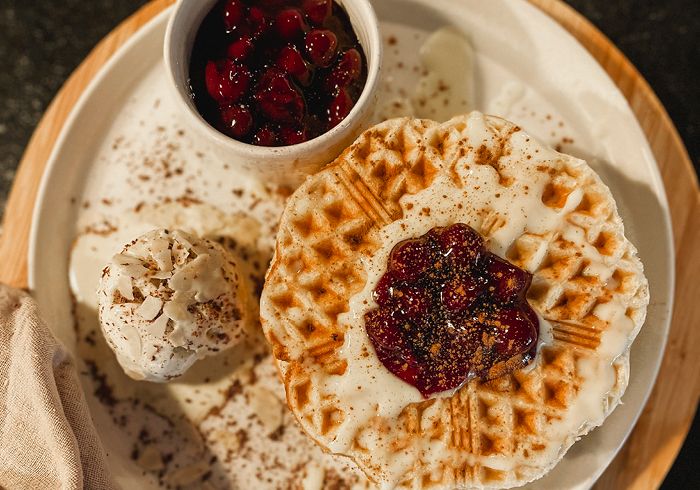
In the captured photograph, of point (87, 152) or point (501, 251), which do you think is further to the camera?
point (87, 152)

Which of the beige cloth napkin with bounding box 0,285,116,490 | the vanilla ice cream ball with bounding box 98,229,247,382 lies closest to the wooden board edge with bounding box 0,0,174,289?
the beige cloth napkin with bounding box 0,285,116,490

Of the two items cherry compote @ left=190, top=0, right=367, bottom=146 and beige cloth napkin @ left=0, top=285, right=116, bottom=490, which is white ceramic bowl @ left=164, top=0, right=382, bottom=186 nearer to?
cherry compote @ left=190, top=0, right=367, bottom=146

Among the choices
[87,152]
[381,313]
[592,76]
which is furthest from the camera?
[87,152]

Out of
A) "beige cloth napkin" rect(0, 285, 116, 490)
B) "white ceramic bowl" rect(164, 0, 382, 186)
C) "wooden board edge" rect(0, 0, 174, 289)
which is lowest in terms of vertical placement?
"beige cloth napkin" rect(0, 285, 116, 490)

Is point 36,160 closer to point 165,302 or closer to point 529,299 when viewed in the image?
point 165,302

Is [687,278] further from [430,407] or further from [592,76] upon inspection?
[430,407]

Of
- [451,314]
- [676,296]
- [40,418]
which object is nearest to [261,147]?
[451,314]

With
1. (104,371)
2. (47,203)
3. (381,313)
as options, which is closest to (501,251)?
(381,313)
